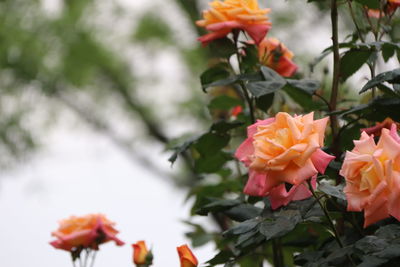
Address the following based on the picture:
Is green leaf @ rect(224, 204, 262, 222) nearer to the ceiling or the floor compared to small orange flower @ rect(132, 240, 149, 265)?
nearer to the ceiling

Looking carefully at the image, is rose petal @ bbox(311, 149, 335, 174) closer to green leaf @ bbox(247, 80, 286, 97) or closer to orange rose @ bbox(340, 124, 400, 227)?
orange rose @ bbox(340, 124, 400, 227)

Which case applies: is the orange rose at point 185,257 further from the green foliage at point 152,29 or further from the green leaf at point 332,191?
the green foliage at point 152,29

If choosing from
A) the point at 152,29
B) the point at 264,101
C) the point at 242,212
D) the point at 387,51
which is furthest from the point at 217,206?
the point at 152,29

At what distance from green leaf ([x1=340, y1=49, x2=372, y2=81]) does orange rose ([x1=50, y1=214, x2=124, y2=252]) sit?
31 centimetres

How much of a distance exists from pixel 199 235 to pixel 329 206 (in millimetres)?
408

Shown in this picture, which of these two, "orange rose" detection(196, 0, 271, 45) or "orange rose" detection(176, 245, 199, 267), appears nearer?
"orange rose" detection(176, 245, 199, 267)

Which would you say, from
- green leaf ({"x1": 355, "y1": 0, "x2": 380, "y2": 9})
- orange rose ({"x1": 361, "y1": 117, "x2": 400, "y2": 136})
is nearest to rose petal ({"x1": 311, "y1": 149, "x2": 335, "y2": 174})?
orange rose ({"x1": 361, "y1": 117, "x2": 400, "y2": 136})

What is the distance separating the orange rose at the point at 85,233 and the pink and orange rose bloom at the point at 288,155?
25 cm

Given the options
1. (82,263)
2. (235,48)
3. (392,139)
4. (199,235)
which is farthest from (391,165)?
(199,235)

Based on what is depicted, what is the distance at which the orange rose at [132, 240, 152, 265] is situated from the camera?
58 cm

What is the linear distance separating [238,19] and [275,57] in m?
0.09

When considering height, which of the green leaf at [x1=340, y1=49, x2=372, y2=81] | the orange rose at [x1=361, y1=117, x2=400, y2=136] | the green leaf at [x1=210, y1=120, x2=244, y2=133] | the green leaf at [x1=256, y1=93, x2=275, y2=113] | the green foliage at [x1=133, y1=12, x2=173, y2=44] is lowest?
the orange rose at [x1=361, y1=117, x2=400, y2=136]

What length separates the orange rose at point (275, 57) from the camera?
28.4 inches

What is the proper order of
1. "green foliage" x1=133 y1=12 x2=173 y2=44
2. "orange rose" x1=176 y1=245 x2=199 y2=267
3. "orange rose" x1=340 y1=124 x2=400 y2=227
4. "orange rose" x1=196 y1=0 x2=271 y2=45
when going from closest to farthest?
"orange rose" x1=340 y1=124 x2=400 y2=227 → "orange rose" x1=176 y1=245 x2=199 y2=267 → "orange rose" x1=196 y1=0 x2=271 y2=45 → "green foliage" x1=133 y1=12 x2=173 y2=44
